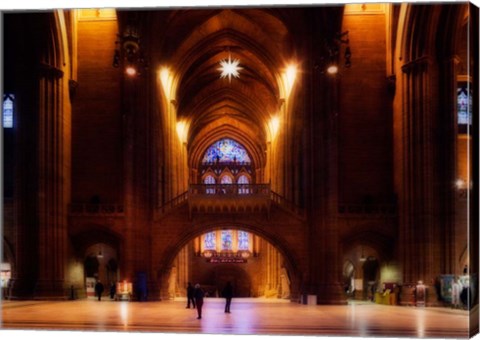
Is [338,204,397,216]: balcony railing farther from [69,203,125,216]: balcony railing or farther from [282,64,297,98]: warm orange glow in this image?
[69,203,125,216]: balcony railing

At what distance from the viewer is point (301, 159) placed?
4441cm

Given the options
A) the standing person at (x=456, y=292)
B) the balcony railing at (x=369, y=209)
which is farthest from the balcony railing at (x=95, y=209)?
the standing person at (x=456, y=292)

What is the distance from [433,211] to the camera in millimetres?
34062

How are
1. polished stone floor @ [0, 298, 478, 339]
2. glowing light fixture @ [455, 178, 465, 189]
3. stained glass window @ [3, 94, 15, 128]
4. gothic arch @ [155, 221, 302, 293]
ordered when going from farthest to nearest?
gothic arch @ [155, 221, 302, 293] < stained glass window @ [3, 94, 15, 128] < glowing light fixture @ [455, 178, 465, 189] < polished stone floor @ [0, 298, 478, 339]

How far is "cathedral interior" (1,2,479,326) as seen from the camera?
3494 centimetres

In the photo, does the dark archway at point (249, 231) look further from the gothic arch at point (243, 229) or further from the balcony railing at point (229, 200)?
the balcony railing at point (229, 200)

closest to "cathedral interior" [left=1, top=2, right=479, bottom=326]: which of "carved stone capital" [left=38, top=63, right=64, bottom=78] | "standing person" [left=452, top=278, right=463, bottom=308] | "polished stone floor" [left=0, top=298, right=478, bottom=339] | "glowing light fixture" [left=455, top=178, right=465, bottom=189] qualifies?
"carved stone capital" [left=38, top=63, right=64, bottom=78]

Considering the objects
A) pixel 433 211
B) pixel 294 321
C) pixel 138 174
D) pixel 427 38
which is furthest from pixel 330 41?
pixel 294 321

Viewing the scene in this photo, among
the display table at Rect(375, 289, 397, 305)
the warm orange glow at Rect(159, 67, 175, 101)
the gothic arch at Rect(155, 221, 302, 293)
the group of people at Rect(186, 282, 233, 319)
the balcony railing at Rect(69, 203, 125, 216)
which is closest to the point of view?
the group of people at Rect(186, 282, 233, 319)

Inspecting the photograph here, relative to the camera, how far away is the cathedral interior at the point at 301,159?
34938mm

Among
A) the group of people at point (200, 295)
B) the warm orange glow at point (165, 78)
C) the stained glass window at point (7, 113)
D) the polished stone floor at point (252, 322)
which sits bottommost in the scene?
the polished stone floor at point (252, 322)

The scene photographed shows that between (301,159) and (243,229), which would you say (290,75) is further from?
(243,229)

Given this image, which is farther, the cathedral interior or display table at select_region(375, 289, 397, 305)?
display table at select_region(375, 289, 397, 305)

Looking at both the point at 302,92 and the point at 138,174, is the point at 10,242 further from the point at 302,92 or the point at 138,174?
the point at 302,92
